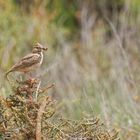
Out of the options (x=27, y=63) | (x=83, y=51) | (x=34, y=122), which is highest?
(x=83, y=51)

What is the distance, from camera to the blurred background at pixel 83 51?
26.1ft

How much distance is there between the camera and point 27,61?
4.81m

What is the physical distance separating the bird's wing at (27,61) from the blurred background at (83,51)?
71.0 inches

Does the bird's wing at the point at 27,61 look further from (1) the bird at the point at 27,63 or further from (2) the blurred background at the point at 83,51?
(2) the blurred background at the point at 83,51

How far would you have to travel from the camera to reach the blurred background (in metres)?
7.96

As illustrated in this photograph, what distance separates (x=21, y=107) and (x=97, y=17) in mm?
12766

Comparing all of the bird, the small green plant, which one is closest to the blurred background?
the bird

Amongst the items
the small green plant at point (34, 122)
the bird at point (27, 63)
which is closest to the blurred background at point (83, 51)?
the bird at point (27, 63)

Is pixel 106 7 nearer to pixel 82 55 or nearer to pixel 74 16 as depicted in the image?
A: pixel 74 16

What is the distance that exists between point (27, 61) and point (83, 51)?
9.14 m

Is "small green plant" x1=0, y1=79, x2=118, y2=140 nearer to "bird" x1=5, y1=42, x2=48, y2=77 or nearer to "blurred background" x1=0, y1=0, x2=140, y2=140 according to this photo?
"bird" x1=5, y1=42, x2=48, y2=77

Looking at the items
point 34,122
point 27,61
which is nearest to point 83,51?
point 27,61

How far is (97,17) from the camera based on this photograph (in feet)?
55.7

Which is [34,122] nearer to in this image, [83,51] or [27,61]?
[27,61]
